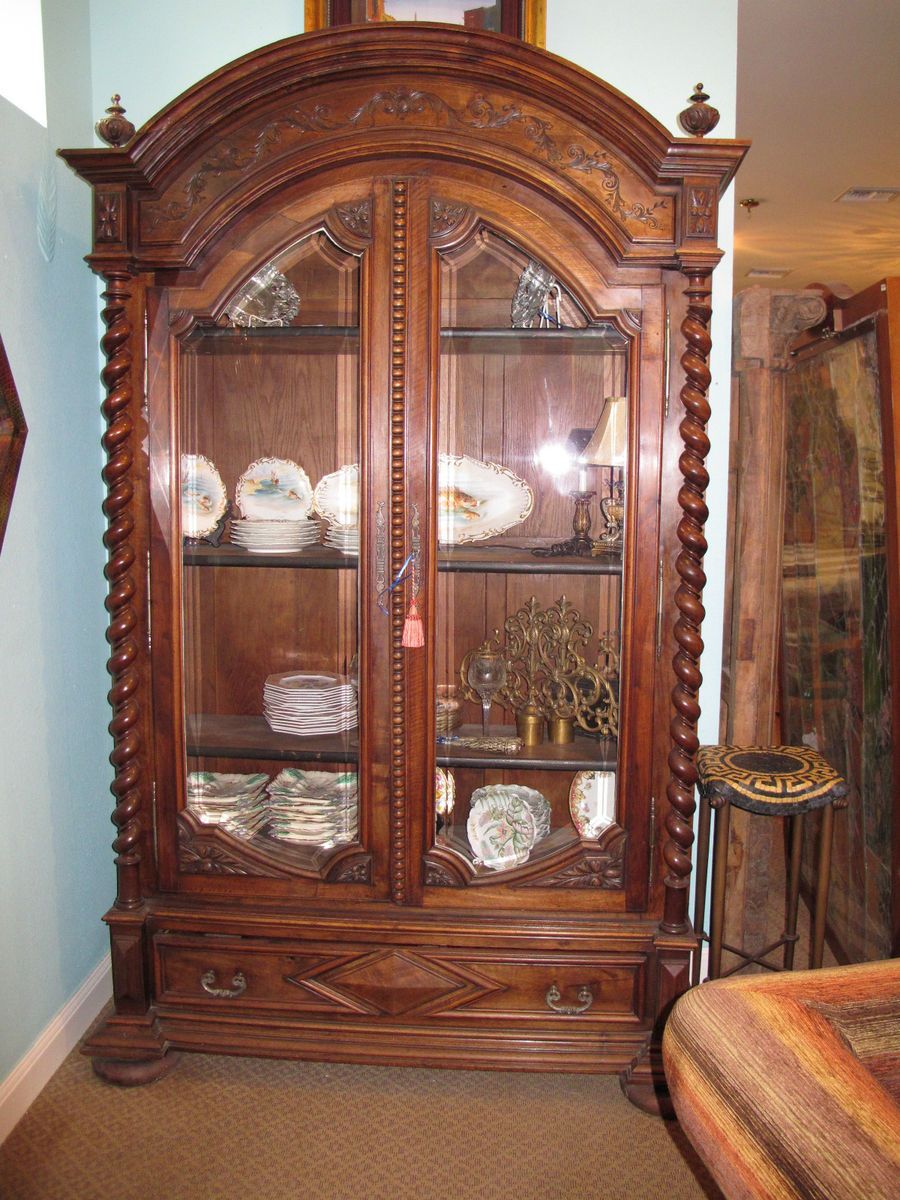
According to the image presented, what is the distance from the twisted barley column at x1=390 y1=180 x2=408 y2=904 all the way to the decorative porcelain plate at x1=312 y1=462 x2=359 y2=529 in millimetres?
105

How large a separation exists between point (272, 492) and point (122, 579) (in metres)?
0.38

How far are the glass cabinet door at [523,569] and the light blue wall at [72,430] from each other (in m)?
0.46

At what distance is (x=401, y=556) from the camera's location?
196 centimetres

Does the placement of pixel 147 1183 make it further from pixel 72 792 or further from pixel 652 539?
pixel 652 539

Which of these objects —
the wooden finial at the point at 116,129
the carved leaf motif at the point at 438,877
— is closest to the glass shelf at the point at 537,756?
the carved leaf motif at the point at 438,877

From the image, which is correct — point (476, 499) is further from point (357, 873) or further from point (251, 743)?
point (357, 873)

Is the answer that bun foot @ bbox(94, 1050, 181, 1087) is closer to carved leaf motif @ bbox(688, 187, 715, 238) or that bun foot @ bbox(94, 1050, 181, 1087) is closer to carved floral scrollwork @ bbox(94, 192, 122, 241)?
carved floral scrollwork @ bbox(94, 192, 122, 241)

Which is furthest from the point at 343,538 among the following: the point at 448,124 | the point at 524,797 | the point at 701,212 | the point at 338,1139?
the point at 338,1139

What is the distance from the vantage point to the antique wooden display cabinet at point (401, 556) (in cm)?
185

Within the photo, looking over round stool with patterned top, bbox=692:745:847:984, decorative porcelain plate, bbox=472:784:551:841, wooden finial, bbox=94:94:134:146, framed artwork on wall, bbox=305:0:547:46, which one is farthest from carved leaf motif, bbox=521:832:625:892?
framed artwork on wall, bbox=305:0:547:46

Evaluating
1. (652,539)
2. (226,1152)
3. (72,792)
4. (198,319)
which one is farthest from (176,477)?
(226,1152)

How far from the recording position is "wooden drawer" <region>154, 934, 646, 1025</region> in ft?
6.62

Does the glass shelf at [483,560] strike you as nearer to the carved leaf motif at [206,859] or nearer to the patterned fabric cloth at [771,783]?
the patterned fabric cloth at [771,783]

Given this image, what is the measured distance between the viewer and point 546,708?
83.2 inches
